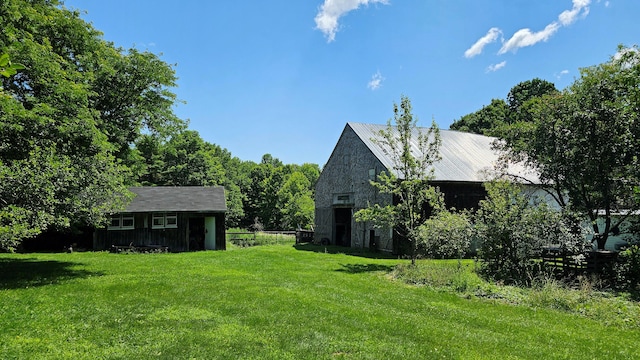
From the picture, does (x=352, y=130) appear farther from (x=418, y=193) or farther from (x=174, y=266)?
(x=174, y=266)

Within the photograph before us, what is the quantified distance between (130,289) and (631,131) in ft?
59.6

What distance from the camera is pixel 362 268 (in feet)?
56.9

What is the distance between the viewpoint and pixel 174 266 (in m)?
16.8

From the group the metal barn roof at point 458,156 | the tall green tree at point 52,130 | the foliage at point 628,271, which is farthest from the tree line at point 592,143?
the tall green tree at point 52,130

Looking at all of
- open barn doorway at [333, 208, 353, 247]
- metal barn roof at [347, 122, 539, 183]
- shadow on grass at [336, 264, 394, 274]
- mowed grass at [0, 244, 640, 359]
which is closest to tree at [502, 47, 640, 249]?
metal barn roof at [347, 122, 539, 183]

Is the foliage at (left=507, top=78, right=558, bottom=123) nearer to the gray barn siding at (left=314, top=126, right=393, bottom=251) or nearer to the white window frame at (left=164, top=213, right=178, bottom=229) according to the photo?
the gray barn siding at (left=314, top=126, right=393, bottom=251)

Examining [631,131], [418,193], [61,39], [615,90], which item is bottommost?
[418,193]

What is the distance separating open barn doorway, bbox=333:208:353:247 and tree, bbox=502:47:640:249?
49.6ft

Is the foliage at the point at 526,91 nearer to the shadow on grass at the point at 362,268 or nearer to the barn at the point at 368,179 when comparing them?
the barn at the point at 368,179

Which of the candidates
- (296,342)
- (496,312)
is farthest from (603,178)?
(296,342)

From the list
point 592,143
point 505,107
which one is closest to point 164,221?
point 592,143

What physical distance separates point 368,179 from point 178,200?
510 inches

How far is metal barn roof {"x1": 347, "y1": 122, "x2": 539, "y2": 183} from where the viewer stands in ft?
85.8

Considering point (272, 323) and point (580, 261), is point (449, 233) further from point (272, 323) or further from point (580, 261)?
point (272, 323)
